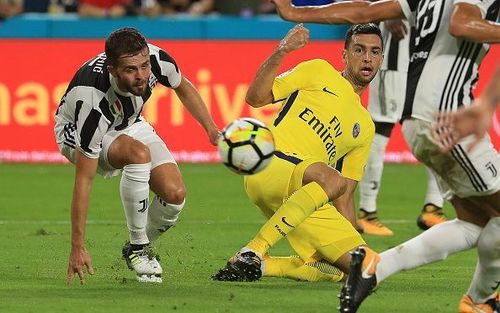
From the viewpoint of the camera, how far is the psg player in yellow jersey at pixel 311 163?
7262 mm

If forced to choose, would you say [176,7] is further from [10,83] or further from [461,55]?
[461,55]

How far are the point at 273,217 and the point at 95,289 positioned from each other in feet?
3.60

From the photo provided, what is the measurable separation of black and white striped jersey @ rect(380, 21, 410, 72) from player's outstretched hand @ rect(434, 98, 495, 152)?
5.17 m

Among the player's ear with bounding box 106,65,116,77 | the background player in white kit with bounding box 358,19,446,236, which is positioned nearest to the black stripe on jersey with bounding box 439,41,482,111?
the player's ear with bounding box 106,65,116,77

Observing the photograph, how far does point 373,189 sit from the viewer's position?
10469 mm

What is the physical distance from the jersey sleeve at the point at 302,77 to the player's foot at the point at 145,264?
1.23m

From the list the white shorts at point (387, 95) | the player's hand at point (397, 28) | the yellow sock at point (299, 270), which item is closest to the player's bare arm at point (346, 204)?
the yellow sock at point (299, 270)

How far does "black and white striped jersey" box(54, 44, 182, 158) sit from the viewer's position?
23.9 feet

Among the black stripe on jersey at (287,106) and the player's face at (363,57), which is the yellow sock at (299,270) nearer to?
the black stripe on jersey at (287,106)

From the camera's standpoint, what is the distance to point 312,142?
25.2ft

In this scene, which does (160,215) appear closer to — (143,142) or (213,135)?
(143,142)

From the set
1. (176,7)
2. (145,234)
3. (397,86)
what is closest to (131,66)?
(145,234)

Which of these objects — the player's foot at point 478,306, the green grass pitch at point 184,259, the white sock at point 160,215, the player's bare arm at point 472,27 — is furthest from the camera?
the white sock at point 160,215

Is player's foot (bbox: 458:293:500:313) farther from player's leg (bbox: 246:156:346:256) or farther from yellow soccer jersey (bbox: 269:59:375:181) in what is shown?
yellow soccer jersey (bbox: 269:59:375:181)
